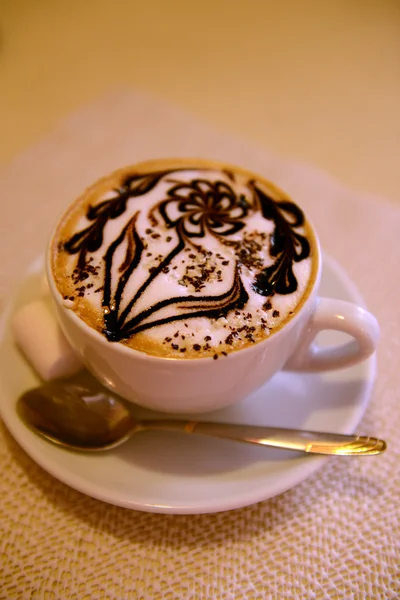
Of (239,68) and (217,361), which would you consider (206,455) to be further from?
(239,68)

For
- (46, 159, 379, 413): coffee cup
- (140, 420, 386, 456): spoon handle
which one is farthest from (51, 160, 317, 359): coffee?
(140, 420, 386, 456): spoon handle

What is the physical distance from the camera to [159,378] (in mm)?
645

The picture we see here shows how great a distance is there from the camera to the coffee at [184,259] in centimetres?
66

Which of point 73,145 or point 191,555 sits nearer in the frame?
point 191,555

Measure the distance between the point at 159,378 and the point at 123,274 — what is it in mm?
174

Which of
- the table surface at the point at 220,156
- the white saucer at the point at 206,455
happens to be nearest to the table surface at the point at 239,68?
the table surface at the point at 220,156

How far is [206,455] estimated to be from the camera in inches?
28.8

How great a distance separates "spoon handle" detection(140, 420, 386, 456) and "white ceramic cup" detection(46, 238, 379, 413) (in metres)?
0.03

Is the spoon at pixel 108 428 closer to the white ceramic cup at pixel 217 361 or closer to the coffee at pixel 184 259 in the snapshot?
the white ceramic cup at pixel 217 361

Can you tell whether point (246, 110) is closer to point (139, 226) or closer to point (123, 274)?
point (139, 226)

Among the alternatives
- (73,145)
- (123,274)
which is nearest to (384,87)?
(73,145)

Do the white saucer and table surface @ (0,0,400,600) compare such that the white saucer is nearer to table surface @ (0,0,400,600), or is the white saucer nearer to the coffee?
table surface @ (0,0,400,600)

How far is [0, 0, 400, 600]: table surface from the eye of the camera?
0.65 m

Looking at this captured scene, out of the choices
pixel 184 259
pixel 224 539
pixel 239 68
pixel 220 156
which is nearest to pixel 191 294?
pixel 184 259
